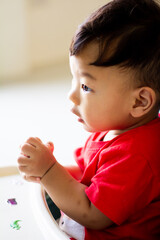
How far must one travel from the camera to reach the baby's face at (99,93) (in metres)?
0.53

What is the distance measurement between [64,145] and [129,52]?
0.74m

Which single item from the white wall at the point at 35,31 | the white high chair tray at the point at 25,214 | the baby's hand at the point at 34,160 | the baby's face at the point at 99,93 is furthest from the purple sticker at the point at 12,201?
the white wall at the point at 35,31

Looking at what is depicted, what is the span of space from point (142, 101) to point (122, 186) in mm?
139

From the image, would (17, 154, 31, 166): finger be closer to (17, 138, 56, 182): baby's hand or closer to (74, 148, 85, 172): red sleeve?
(17, 138, 56, 182): baby's hand

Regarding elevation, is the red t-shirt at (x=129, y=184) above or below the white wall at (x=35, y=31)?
below

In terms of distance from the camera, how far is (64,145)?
1.21 meters

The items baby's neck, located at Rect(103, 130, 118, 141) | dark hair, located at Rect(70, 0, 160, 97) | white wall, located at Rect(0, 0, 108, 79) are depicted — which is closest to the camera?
dark hair, located at Rect(70, 0, 160, 97)

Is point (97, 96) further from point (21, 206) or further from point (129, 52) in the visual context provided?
point (21, 206)

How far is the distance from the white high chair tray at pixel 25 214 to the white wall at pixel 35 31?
3.86 ft

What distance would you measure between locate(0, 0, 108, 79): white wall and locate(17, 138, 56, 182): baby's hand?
1278 mm

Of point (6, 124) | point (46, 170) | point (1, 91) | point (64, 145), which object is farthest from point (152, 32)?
point (1, 91)

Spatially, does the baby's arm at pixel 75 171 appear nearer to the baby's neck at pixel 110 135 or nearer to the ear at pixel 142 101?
the baby's neck at pixel 110 135

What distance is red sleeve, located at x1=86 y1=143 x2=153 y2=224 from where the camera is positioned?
1.71 ft

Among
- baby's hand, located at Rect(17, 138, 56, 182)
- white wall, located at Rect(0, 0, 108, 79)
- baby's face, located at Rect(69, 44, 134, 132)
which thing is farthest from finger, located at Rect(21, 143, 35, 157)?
white wall, located at Rect(0, 0, 108, 79)
